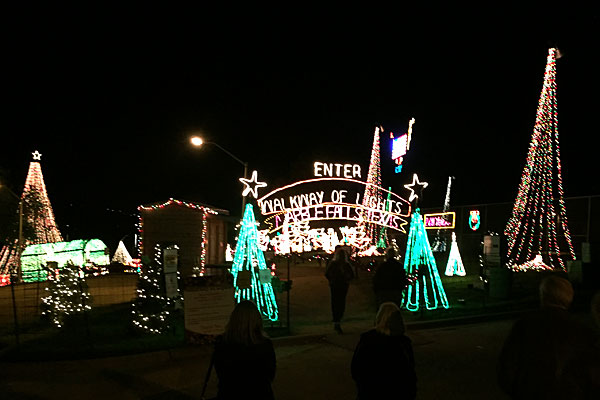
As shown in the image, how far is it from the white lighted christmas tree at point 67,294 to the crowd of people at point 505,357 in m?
7.08

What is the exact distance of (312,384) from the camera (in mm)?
6461

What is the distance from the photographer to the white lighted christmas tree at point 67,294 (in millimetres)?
9469

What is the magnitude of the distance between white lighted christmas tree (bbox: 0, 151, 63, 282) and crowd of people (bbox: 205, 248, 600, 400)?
2315cm

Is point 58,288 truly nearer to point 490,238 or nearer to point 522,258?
point 490,238

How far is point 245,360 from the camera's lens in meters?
3.35

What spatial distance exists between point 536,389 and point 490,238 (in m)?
13.5

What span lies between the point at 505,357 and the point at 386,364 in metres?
0.81

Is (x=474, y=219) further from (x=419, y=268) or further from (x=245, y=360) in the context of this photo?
(x=245, y=360)

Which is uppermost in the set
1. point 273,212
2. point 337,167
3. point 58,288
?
point 337,167

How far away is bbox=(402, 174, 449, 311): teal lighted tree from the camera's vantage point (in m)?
12.1

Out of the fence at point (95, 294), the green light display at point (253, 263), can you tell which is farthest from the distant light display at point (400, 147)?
the fence at point (95, 294)

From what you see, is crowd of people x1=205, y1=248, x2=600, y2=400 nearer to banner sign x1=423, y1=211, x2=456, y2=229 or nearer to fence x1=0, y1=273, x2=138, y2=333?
fence x1=0, y1=273, x2=138, y2=333

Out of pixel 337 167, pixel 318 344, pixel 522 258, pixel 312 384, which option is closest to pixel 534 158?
pixel 522 258

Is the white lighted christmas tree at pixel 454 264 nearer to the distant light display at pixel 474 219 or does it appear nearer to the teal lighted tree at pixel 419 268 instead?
the teal lighted tree at pixel 419 268
